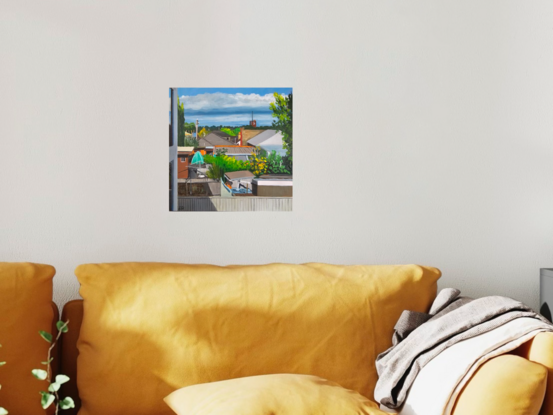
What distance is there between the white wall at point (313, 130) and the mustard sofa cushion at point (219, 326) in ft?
1.08

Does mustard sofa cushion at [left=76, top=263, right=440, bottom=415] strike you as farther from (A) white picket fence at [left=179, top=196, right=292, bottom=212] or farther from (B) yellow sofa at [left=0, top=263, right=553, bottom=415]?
(A) white picket fence at [left=179, top=196, right=292, bottom=212]

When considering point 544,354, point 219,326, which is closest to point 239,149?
point 219,326

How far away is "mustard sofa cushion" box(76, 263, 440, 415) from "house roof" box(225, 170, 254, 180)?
435 mm

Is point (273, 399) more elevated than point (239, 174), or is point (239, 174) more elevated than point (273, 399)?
point (239, 174)

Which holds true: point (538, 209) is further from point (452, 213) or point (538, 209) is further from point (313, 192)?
point (313, 192)

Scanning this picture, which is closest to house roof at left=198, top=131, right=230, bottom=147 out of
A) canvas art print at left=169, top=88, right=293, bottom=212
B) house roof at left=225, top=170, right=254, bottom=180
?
canvas art print at left=169, top=88, right=293, bottom=212

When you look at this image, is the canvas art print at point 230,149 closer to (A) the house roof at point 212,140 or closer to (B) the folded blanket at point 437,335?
(A) the house roof at point 212,140

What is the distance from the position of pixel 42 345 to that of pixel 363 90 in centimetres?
152

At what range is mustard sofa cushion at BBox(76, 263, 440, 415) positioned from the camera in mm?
1771

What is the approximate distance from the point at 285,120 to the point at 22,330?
122 centimetres

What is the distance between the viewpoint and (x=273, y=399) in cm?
144

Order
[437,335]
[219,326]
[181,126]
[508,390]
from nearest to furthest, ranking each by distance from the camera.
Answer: [508,390], [437,335], [219,326], [181,126]

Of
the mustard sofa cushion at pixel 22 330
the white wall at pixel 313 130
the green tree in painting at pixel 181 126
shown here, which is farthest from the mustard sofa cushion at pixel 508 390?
the green tree in painting at pixel 181 126

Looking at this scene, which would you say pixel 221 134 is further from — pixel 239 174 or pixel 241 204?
pixel 241 204
